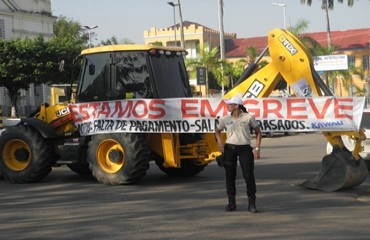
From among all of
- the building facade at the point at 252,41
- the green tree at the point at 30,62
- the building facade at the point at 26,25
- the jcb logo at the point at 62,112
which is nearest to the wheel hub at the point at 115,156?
the jcb logo at the point at 62,112

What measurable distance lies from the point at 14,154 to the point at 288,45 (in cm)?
626

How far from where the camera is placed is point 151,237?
26.8 ft

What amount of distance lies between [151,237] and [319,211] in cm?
288

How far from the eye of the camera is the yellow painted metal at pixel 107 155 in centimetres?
1323

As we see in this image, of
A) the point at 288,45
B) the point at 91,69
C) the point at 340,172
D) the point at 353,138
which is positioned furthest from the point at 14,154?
the point at 353,138

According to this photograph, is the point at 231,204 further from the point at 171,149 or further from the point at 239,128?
the point at 171,149

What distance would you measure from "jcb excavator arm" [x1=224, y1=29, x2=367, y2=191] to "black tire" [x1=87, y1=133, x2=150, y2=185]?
2.16 m

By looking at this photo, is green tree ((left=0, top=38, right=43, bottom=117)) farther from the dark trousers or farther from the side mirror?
the dark trousers

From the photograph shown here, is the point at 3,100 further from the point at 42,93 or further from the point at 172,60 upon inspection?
the point at 172,60

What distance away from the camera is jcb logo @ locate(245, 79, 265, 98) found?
13.0m

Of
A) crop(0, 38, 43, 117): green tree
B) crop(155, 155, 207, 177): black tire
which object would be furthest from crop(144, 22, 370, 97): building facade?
crop(155, 155, 207, 177): black tire

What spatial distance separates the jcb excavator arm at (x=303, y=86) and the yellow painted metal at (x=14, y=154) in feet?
15.1

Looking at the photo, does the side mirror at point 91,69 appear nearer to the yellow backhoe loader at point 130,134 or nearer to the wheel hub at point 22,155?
the yellow backhoe loader at point 130,134

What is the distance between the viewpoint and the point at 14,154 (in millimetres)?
14375
